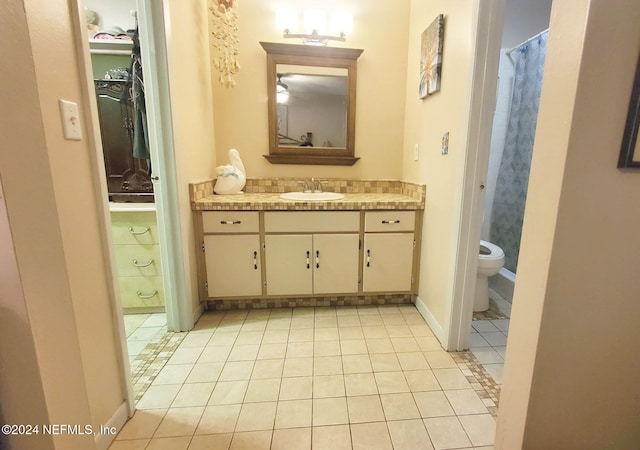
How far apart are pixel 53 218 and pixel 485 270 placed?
2.37 metres

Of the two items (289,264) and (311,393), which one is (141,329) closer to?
(289,264)

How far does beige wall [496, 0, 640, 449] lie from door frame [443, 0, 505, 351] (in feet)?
2.21

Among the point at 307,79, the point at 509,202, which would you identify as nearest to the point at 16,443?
the point at 307,79

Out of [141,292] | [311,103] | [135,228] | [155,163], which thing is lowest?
[141,292]

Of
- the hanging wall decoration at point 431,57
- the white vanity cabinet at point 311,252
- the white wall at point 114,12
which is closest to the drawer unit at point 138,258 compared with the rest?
the white vanity cabinet at point 311,252

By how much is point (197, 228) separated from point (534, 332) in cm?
190

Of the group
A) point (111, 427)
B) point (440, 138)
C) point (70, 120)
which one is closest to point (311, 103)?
point (440, 138)

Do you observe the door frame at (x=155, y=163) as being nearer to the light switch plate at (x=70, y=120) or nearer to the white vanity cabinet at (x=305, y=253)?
the light switch plate at (x=70, y=120)

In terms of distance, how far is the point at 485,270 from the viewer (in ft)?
6.81

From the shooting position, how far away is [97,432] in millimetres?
1056

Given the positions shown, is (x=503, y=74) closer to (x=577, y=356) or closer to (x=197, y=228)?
(x=577, y=356)

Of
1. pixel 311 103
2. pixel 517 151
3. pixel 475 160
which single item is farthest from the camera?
pixel 517 151

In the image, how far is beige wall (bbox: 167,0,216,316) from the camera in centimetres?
165

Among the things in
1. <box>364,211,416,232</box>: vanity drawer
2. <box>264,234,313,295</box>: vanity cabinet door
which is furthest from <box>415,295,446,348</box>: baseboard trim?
<box>264,234,313,295</box>: vanity cabinet door
